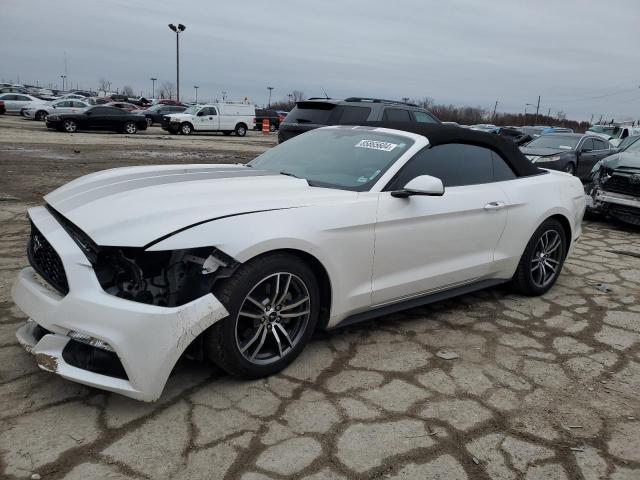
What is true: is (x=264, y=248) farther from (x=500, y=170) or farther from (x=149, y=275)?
(x=500, y=170)

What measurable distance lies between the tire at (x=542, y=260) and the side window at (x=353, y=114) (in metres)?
5.37

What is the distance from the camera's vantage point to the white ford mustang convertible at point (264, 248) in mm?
2547

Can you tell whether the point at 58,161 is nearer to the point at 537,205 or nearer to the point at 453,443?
the point at 537,205

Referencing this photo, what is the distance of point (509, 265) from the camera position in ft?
14.4

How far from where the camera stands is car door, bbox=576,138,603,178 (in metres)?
13.2

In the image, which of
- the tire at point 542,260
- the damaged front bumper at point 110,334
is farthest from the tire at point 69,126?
the damaged front bumper at point 110,334

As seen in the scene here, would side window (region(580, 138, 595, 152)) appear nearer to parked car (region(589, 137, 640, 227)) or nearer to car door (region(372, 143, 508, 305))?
parked car (region(589, 137, 640, 227))

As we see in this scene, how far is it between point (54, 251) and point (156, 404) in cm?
96

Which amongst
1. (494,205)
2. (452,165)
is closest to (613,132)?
(494,205)

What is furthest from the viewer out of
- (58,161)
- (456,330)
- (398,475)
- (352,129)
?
(58,161)

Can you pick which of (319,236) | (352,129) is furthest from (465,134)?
(319,236)

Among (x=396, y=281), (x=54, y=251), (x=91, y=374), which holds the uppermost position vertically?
(x=54, y=251)

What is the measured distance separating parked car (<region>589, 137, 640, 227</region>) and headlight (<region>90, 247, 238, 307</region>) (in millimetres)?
7411

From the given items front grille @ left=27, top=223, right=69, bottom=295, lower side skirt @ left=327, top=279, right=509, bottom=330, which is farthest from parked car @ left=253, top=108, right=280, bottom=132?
front grille @ left=27, top=223, right=69, bottom=295
